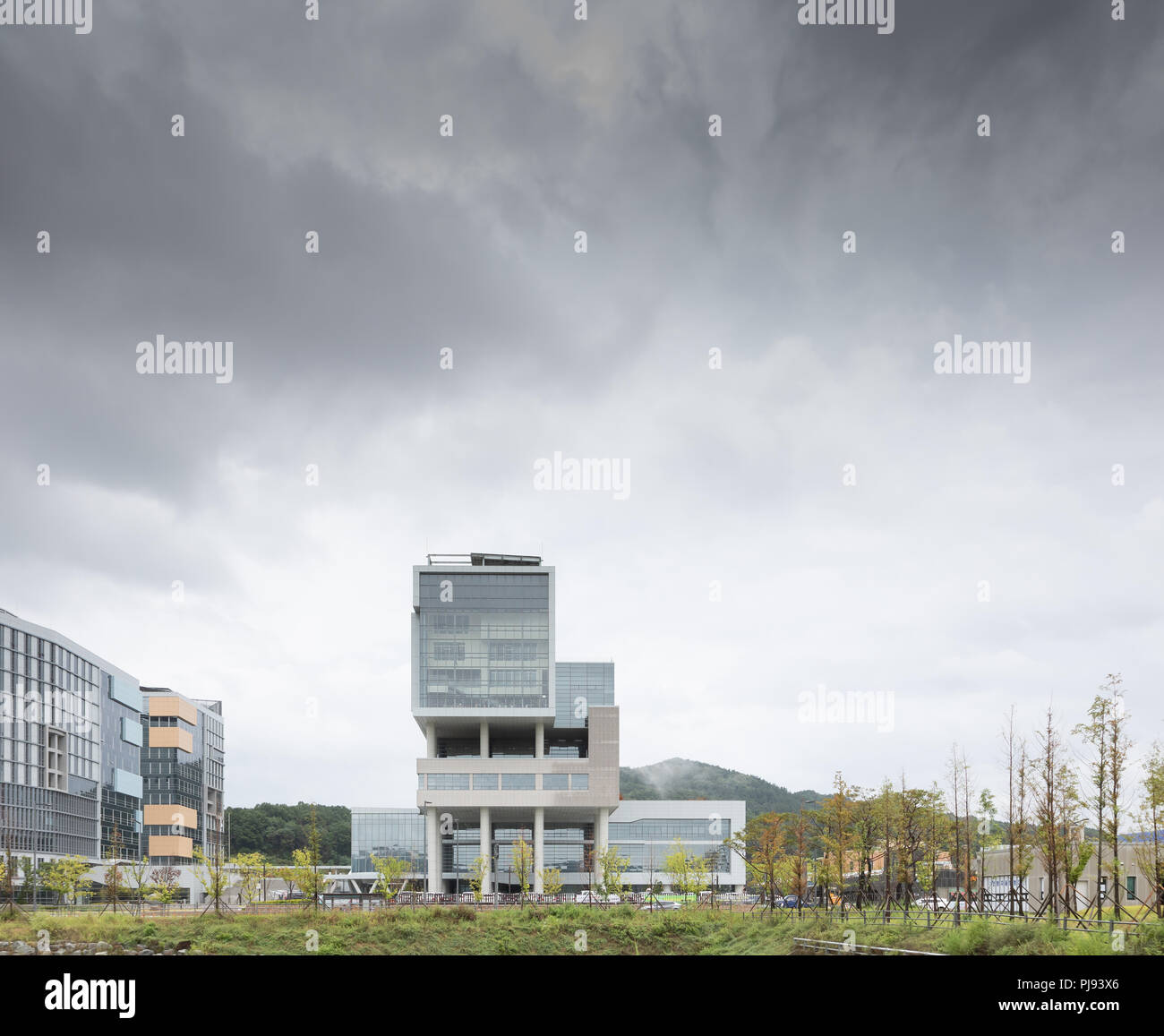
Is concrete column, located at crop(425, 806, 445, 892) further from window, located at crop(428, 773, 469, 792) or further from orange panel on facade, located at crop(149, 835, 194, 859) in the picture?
orange panel on facade, located at crop(149, 835, 194, 859)

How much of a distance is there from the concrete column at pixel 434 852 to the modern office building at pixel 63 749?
1006 inches

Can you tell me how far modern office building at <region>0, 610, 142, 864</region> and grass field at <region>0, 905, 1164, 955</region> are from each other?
43.6m

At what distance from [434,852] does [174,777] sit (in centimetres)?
5897

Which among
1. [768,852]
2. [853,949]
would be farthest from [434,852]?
[853,949]

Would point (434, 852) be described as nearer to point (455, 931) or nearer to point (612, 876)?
point (612, 876)

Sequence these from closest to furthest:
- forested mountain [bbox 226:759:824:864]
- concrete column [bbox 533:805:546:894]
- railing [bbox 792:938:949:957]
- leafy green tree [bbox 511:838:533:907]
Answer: railing [bbox 792:938:949:957], leafy green tree [bbox 511:838:533:907], concrete column [bbox 533:805:546:894], forested mountain [bbox 226:759:824:864]

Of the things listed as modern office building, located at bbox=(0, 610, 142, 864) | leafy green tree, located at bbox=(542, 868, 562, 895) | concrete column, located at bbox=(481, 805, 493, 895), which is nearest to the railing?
leafy green tree, located at bbox=(542, 868, 562, 895)

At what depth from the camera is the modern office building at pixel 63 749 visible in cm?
10100

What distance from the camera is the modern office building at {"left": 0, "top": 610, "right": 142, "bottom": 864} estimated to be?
101 metres

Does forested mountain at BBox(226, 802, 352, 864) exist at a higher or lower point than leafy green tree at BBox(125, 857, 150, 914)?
lower
